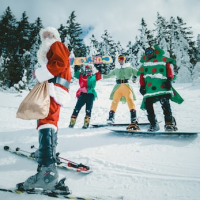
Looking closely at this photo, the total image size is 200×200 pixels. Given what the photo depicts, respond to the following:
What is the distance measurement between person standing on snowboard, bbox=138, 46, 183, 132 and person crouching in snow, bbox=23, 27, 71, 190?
91.0 inches

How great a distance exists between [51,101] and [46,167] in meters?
0.74

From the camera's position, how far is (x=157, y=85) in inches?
156

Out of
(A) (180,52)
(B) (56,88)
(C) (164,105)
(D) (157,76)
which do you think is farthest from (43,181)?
(A) (180,52)

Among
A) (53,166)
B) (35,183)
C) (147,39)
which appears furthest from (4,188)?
(147,39)

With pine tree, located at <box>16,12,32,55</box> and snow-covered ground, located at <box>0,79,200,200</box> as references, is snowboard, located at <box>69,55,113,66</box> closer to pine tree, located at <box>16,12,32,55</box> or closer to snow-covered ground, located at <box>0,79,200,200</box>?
snow-covered ground, located at <box>0,79,200,200</box>

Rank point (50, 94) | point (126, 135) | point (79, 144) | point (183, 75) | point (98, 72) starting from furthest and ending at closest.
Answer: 1. point (183, 75)
2. point (98, 72)
3. point (126, 135)
4. point (79, 144)
5. point (50, 94)

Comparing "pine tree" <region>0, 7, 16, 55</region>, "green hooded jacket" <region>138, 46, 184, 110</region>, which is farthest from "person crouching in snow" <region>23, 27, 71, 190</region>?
"pine tree" <region>0, 7, 16, 55</region>

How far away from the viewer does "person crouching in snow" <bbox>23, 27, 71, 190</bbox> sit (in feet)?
6.09

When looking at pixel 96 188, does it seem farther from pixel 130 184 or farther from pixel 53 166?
pixel 53 166

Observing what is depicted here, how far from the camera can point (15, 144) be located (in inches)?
143

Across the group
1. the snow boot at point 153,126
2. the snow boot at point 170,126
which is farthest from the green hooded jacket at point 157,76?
the snow boot at point 170,126

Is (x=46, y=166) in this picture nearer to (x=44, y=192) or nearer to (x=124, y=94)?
(x=44, y=192)

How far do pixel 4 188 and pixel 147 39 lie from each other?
4075 cm

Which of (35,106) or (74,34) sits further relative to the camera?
(74,34)
